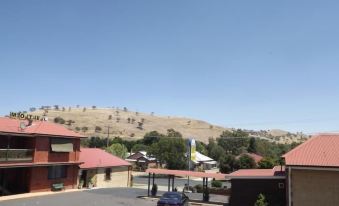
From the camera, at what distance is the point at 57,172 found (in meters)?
44.7

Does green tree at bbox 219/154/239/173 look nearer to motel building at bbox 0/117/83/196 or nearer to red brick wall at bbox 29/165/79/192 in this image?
red brick wall at bbox 29/165/79/192

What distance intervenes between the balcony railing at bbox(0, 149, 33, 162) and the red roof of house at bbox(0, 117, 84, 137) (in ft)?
6.10

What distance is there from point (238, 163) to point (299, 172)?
52866 mm

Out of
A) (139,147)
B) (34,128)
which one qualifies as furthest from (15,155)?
(139,147)

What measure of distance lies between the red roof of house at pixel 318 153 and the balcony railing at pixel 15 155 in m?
25.5

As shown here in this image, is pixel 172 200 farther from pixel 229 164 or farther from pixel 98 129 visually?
pixel 98 129

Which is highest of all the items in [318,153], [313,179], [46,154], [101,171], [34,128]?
[34,128]

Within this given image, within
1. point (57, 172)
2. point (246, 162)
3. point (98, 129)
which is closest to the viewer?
point (57, 172)

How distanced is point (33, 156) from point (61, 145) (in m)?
4.46

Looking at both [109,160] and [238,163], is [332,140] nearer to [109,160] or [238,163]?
[109,160]

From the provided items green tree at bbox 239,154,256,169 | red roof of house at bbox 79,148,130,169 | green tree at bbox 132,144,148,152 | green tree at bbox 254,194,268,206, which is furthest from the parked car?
green tree at bbox 132,144,148,152

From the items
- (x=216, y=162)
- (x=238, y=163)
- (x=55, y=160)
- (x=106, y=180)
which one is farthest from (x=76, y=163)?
(x=216, y=162)

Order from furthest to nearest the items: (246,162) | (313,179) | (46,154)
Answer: (246,162)
(46,154)
(313,179)

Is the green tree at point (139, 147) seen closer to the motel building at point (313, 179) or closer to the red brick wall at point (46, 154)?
the red brick wall at point (46, 154)
